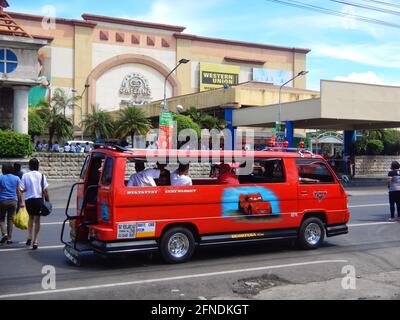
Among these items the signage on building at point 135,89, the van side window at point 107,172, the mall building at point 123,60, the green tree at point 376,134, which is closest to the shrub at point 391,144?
the green tree at point 376,134

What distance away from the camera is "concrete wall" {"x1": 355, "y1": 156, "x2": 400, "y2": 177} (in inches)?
1683

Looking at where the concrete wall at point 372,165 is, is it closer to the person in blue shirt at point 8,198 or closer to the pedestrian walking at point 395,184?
the pedestrian walking at point 395,184

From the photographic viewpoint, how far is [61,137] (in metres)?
41.4

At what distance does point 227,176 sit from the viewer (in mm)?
9672

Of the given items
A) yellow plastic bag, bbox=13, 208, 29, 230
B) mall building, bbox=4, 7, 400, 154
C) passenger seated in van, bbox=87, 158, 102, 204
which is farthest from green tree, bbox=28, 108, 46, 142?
passenger seated in van, bbox=87, 158, 102, 204

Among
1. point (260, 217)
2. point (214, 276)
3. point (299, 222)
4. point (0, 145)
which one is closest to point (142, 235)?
point (214, 276)

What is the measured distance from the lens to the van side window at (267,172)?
1005 cm

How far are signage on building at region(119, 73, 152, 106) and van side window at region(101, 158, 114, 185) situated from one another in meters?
64.8

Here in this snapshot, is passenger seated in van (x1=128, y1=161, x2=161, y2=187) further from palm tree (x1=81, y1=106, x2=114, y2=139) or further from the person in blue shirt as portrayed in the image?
palm tree (x1=81, y1=106, x2=114, y2=139)

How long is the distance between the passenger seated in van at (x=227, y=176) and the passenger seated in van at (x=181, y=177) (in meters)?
0.67
